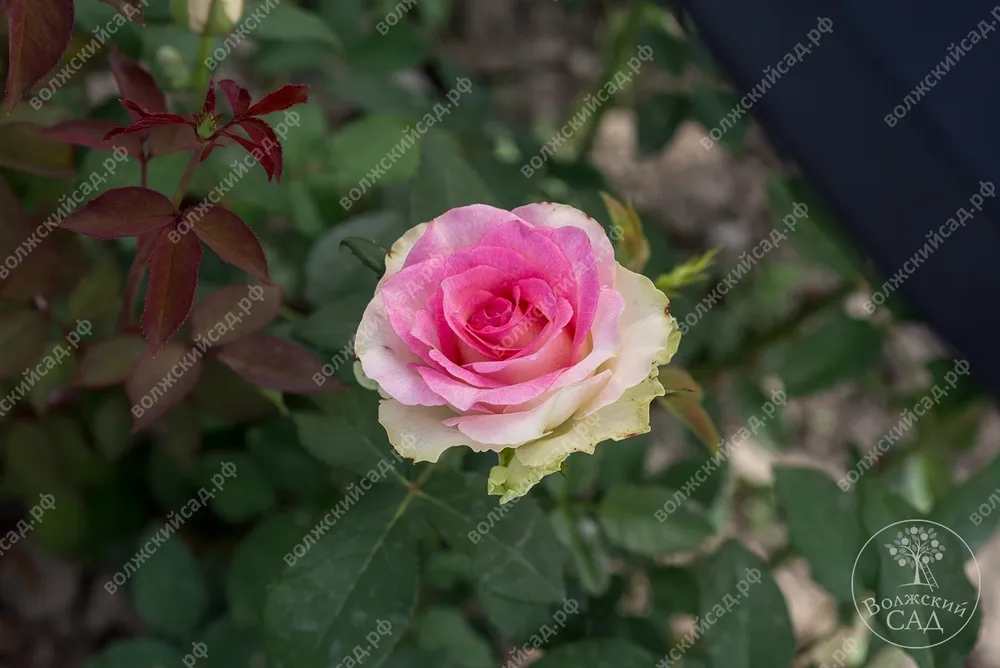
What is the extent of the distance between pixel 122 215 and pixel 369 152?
595 millimetres

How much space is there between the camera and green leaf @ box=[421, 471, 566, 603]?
89 cm

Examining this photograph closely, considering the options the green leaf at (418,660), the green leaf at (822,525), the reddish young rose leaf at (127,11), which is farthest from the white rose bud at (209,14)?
the green leaf at (822,525)

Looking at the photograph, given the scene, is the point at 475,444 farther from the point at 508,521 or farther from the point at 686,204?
the point at 686,204

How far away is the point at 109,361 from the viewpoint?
958mm

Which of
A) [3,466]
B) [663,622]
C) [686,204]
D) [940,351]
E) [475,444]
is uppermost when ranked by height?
[475,444]

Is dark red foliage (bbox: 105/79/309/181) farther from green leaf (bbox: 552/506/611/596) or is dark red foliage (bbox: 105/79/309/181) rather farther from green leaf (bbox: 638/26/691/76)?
green leaf (bbox: 638/26/691/76)

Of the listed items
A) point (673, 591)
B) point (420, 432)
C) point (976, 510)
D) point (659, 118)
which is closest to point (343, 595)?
point (420, 432)

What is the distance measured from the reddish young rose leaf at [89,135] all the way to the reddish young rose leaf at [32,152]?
0.24ft

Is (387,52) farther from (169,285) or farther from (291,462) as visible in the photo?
(169,285)

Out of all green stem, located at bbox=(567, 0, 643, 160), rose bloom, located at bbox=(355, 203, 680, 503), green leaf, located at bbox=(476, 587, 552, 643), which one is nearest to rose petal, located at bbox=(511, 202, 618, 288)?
rose bloom, located at bbox=(355, 203, 680, 503)

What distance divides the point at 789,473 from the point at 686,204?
1.52 metres

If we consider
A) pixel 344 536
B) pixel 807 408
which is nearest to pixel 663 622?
pixel 344 536

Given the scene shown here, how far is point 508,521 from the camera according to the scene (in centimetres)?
93

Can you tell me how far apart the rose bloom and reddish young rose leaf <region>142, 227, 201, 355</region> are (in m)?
0.21
